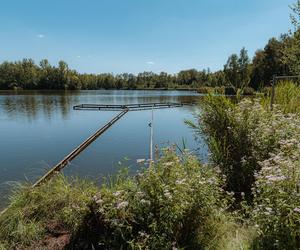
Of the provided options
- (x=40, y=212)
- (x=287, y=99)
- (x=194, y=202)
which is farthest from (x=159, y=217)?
(x=287, y=99)

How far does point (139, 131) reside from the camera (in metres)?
15.8

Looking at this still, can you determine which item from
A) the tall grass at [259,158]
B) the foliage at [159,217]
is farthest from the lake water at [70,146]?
the foliage at [159,217]

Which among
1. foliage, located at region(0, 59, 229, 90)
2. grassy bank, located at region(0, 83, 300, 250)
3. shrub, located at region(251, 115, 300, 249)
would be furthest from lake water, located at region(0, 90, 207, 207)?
foliage, located at region(0, 59, 229, 90)

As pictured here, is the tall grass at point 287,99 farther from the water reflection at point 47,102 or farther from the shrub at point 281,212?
the shrub at point 281,212

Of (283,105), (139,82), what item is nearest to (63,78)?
(139,82)

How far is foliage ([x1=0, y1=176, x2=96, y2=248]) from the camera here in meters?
3.07

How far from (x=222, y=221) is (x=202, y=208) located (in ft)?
1.47

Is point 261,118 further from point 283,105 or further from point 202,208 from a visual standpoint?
point 202,208

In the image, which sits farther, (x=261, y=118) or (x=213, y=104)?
(x=213, y=104)

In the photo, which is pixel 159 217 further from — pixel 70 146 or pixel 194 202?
pixel 70 146

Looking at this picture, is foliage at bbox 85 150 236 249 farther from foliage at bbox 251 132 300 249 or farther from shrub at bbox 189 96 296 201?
shrub at bbox 189 96 296 201

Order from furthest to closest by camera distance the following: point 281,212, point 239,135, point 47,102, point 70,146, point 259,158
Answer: point 47,102, point 70,146, point 239,135, point 259,158, point 281,212

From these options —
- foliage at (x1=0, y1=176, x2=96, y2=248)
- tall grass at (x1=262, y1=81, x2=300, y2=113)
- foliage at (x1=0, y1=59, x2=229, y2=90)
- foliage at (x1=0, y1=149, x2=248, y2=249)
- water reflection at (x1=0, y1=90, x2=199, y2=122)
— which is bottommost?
water reflection at (x1=0, y1=90, x2=199, y2=122)

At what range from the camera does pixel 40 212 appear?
349 centimetres
